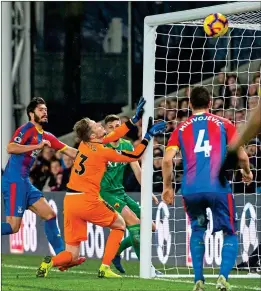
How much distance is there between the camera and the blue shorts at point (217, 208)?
930cm

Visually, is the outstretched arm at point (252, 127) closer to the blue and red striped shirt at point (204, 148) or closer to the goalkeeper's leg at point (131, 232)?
the blue and red striped shirt at point (204, 148)

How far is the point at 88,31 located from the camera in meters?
20.1

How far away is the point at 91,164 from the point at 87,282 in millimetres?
1152

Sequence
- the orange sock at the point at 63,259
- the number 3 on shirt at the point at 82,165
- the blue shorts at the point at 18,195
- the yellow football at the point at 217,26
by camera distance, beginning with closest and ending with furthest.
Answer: the yellow football at the point at 217,26
the orange sock at the point at 63,259
the number 3 on shirt at the point at 82,165
the blue shorts at the point at 18,195

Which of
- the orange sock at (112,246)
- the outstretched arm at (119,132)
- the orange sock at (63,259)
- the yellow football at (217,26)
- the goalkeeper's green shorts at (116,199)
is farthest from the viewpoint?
the goalkeeper's green shorts at (116,199)

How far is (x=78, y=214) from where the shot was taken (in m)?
11.0

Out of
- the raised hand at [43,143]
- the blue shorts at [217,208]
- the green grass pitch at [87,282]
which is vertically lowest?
the green grass pitch at [87,282]

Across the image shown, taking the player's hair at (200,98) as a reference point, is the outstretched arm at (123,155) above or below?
below

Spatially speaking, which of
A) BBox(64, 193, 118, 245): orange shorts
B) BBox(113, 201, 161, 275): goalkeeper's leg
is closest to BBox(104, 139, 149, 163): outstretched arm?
BBox(64, 193, 118, 245): orange shorts

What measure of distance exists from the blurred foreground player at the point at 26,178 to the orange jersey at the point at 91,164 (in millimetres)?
678

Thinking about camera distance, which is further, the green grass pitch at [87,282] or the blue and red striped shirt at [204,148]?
the green grass pitch at [87,282]

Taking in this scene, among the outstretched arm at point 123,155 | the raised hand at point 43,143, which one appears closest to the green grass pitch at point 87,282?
the outstretched arm at point 123,155

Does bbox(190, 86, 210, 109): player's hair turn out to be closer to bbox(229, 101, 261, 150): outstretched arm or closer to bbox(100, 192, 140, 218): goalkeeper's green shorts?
bbox(100, 192, 140, 218): goalkeeper's green shorts

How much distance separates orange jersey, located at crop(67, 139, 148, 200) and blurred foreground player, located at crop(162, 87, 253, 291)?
4.92 ft
